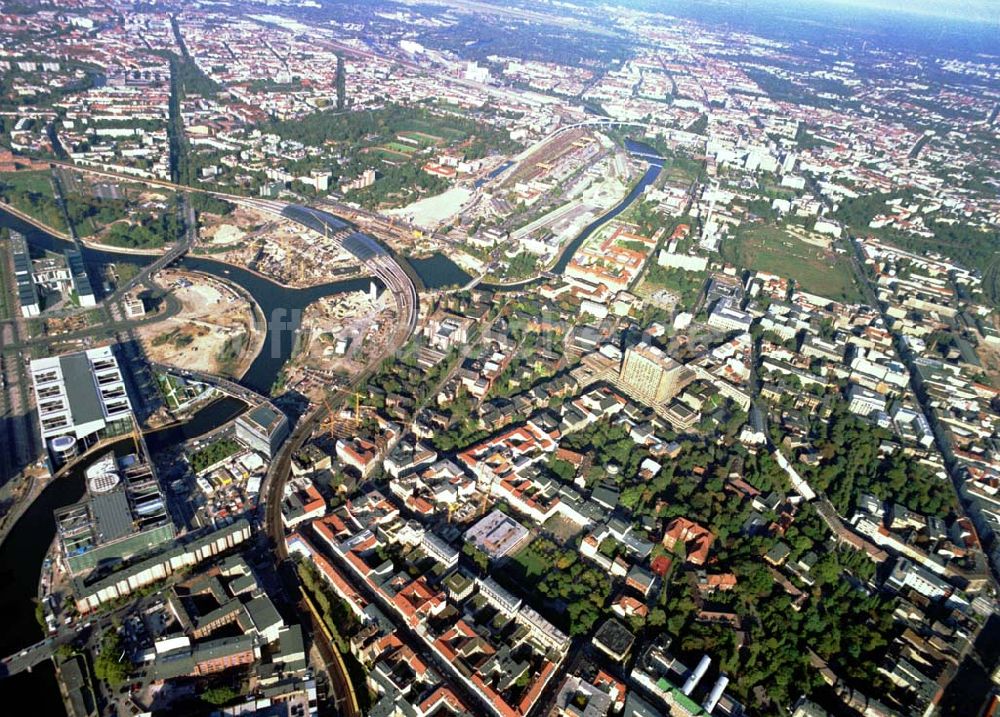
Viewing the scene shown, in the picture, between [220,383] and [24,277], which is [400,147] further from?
[220,383]

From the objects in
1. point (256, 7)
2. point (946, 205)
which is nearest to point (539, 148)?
point (946, 205)

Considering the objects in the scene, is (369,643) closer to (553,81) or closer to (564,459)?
(564,459)

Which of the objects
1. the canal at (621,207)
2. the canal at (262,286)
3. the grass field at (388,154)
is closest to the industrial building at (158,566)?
the canal at (262,286)

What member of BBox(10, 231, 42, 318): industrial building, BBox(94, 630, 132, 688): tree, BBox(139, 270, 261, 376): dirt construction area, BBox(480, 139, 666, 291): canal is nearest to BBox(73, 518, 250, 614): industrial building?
BBox(94, 630, 132, 688): tree

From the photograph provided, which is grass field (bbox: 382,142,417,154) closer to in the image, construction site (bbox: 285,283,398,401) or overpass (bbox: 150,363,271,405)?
construction site (bbox: 285,283,398,401)

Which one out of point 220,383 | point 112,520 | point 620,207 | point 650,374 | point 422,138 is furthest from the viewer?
point 422,138

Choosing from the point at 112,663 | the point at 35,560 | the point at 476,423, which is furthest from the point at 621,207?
the point at 112,663
